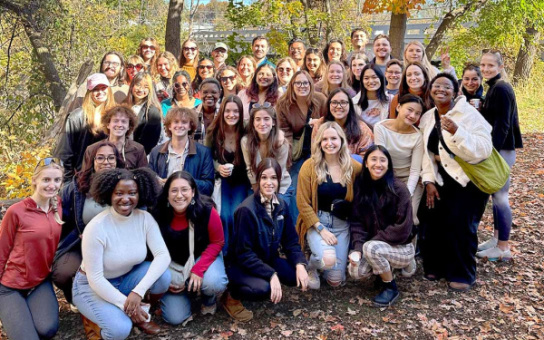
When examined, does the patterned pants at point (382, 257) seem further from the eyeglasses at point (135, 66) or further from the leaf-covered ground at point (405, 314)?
the eyeglasses at point (135, 66)

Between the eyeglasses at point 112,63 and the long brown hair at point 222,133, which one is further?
the eyeglasses at point 112,63

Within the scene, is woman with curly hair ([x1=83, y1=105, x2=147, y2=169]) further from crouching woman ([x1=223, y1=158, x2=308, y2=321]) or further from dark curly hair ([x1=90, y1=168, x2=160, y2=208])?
crouching woman ([x1=223, y1=158, x2=308, y2=321])

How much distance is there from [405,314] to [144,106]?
3.76 m

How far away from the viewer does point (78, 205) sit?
13.8 feet

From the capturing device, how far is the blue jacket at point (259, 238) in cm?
417

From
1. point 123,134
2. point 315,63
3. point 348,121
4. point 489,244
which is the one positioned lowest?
point 489,244

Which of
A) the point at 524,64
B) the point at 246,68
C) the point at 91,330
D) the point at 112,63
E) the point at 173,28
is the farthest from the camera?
the point at 524,64

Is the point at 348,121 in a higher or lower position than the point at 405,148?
higher

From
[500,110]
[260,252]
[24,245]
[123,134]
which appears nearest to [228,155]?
[123,134]

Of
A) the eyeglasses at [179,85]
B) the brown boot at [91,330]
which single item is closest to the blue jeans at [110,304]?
the brown boot at [91,330]

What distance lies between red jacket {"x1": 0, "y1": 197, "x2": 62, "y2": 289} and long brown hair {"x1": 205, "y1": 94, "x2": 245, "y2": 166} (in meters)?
1.88

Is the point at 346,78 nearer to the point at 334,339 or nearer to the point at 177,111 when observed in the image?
the point at 177,111

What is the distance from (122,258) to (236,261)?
1051mm

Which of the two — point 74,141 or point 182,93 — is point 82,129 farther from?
point 182,93
